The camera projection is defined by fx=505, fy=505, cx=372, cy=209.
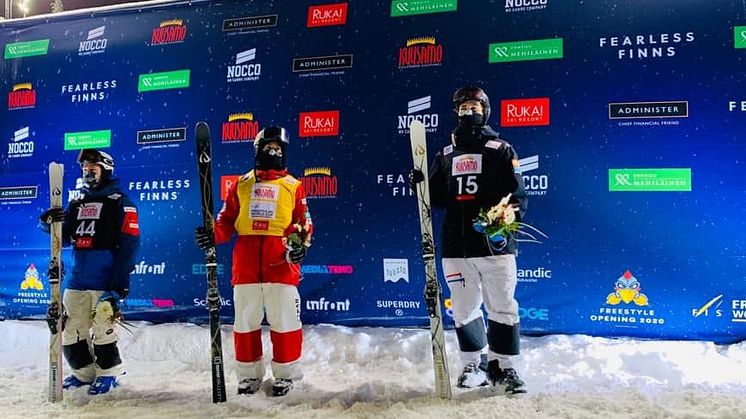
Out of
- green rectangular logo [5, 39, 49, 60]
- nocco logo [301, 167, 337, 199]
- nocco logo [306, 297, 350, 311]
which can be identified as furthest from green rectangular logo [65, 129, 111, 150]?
nocco logo [306, 297, 350, 311]

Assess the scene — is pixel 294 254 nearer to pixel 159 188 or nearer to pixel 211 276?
pixel 211 276

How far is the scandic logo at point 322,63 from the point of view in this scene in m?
4.29

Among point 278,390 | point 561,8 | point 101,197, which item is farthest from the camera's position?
point 561,8

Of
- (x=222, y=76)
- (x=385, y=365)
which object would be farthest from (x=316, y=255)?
(x=222, y=76)

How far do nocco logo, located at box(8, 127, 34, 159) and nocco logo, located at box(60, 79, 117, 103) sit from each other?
569mm

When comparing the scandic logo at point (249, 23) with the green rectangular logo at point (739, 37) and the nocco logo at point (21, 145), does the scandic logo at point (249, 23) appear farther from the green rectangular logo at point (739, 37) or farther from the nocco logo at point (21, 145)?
the green rectangular logo at point (739, 37)

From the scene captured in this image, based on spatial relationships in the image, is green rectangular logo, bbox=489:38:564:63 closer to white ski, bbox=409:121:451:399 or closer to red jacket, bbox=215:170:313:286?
white ski, bbox=409:121:451:399

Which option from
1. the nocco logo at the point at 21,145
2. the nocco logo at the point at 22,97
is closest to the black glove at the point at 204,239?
the nocco logo at the point at 21,145

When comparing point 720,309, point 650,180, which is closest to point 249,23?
point 650,180

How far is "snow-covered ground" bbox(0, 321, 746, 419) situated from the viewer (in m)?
2.57

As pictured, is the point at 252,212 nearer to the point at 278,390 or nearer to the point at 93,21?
the point at 278,390

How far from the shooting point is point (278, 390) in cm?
288

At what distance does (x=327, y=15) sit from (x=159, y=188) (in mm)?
2149

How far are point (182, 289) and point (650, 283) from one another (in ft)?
12.6
